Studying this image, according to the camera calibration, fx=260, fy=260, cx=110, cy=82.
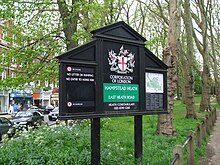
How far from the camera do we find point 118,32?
222 inches

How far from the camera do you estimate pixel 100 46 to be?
520cm

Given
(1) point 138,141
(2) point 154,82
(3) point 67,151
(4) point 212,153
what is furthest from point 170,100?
(3) point 67,151

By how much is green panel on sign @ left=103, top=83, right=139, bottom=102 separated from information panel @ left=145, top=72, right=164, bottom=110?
1.56ft

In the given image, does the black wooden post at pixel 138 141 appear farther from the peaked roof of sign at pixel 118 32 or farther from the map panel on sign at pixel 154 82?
the peaked roof of sign at pixel 118 32

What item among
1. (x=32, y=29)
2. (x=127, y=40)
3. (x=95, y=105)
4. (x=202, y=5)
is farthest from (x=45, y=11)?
(x=202, y=5)

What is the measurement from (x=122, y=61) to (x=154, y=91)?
131 centimetres

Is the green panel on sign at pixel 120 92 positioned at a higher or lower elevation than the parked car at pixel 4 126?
higher

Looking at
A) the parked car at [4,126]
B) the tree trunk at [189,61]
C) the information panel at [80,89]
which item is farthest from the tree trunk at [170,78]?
the parked car at [4,126]

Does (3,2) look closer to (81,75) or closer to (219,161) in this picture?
(81,75)

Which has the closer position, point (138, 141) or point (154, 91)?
point (138, 141)

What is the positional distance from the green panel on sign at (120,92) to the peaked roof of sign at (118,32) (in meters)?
1.05

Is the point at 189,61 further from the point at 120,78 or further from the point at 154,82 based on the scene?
the point at 120,78

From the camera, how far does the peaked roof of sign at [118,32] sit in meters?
5.27

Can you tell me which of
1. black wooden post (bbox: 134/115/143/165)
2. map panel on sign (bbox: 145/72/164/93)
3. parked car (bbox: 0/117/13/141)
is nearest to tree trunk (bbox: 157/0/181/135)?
map panel on sign (bbox: 145/72/164/93)
